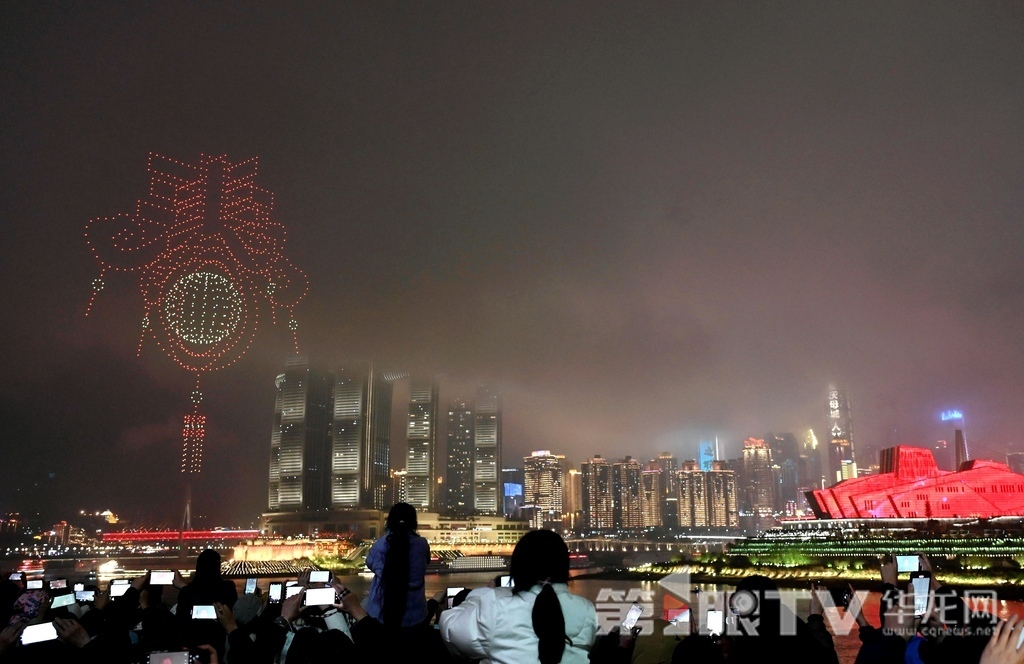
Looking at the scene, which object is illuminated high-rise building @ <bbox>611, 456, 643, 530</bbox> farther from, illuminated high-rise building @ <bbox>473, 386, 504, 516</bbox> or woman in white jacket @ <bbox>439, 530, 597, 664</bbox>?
woman in white jacket @ <bbox>439, 530, 597, 664</bbox>

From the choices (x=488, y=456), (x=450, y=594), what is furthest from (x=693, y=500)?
(x=450, y=594)

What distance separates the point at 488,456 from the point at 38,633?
160433mm

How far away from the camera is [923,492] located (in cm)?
5528

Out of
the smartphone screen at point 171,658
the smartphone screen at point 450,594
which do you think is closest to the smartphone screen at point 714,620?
the smartphone screen at point 450,594

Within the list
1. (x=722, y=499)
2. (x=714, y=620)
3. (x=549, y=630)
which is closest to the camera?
(x=549, y=630)

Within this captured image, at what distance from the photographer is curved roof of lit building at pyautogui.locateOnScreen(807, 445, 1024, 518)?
54062 millimetres

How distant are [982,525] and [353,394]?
115392mm

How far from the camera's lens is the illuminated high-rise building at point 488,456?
517 feet

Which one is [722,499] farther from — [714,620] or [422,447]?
[714,620]

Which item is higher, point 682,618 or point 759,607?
point 759,607

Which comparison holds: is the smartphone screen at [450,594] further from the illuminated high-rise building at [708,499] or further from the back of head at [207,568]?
the illuminated high-rise building at [708,499]

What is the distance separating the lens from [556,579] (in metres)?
3.45

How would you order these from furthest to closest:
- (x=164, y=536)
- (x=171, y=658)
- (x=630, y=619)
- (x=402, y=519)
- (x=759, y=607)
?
(x=164, y=536) < (x=630, y=619) < (x=402, y=519) < (x=171, y=658) < (x=759, y=607)

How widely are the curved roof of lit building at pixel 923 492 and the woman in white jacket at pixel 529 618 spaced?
5874 cm
